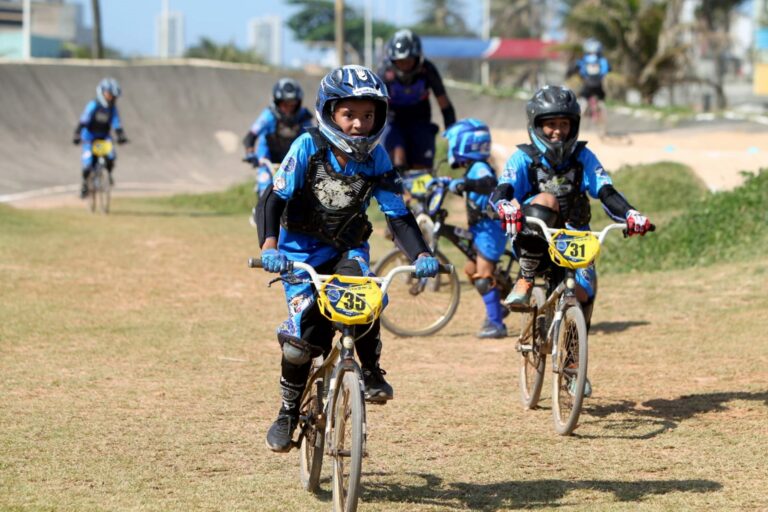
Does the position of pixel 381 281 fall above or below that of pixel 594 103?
below

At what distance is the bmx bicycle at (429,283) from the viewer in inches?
419

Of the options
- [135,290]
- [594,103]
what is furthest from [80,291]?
[594,103]

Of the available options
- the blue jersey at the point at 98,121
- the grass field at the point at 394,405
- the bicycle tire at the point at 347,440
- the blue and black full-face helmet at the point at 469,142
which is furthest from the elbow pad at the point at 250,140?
the bicycle tire at the point at 347,440

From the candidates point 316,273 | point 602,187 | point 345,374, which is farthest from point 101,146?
point 345,374

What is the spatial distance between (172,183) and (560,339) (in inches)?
976

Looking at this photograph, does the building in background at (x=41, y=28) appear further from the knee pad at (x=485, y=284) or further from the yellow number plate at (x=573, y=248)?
the yellow number plate at (x=573, y=248)

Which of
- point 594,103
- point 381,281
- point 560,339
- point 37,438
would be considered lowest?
point 37,438

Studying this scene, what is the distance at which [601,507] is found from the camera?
5.68 metres

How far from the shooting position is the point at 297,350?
5.70 metres

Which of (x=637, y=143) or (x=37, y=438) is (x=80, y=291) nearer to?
(x=37, y=438)

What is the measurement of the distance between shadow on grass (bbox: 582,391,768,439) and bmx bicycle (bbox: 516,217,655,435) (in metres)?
0.32

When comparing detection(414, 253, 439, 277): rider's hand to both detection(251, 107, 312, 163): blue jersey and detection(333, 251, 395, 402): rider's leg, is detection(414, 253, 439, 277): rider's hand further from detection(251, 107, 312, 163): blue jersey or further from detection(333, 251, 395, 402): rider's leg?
detection(251, 107, 312, 163): blue jersey

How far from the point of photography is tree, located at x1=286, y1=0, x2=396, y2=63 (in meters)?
103

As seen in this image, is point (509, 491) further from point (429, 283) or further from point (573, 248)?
point (429, 283)
